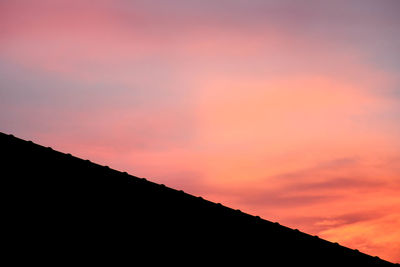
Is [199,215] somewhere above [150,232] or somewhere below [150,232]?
above

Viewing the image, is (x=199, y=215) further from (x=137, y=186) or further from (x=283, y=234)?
(x=283, y=234)

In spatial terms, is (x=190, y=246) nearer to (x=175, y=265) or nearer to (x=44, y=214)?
(x=175, y=265)

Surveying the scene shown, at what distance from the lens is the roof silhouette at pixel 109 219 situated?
10.0 meters

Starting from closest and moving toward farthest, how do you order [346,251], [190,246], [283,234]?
1. [190,246]
2. [283,234]
3. [346,251]

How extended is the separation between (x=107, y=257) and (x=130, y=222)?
1142 mm

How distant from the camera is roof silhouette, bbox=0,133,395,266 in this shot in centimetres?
1001

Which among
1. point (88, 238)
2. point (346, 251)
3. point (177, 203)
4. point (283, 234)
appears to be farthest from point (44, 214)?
point (346, 251)

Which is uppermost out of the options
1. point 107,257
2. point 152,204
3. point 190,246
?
point 152,204

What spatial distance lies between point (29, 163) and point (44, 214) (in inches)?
50.8

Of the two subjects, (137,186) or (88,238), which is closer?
(88,238)

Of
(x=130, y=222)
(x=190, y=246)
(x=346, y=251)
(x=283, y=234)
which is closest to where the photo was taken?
(x=130, y=222)

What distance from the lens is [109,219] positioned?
1105 centimetres

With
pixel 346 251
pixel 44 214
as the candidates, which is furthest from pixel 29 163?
pixel 346 251

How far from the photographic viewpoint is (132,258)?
1083 cm
